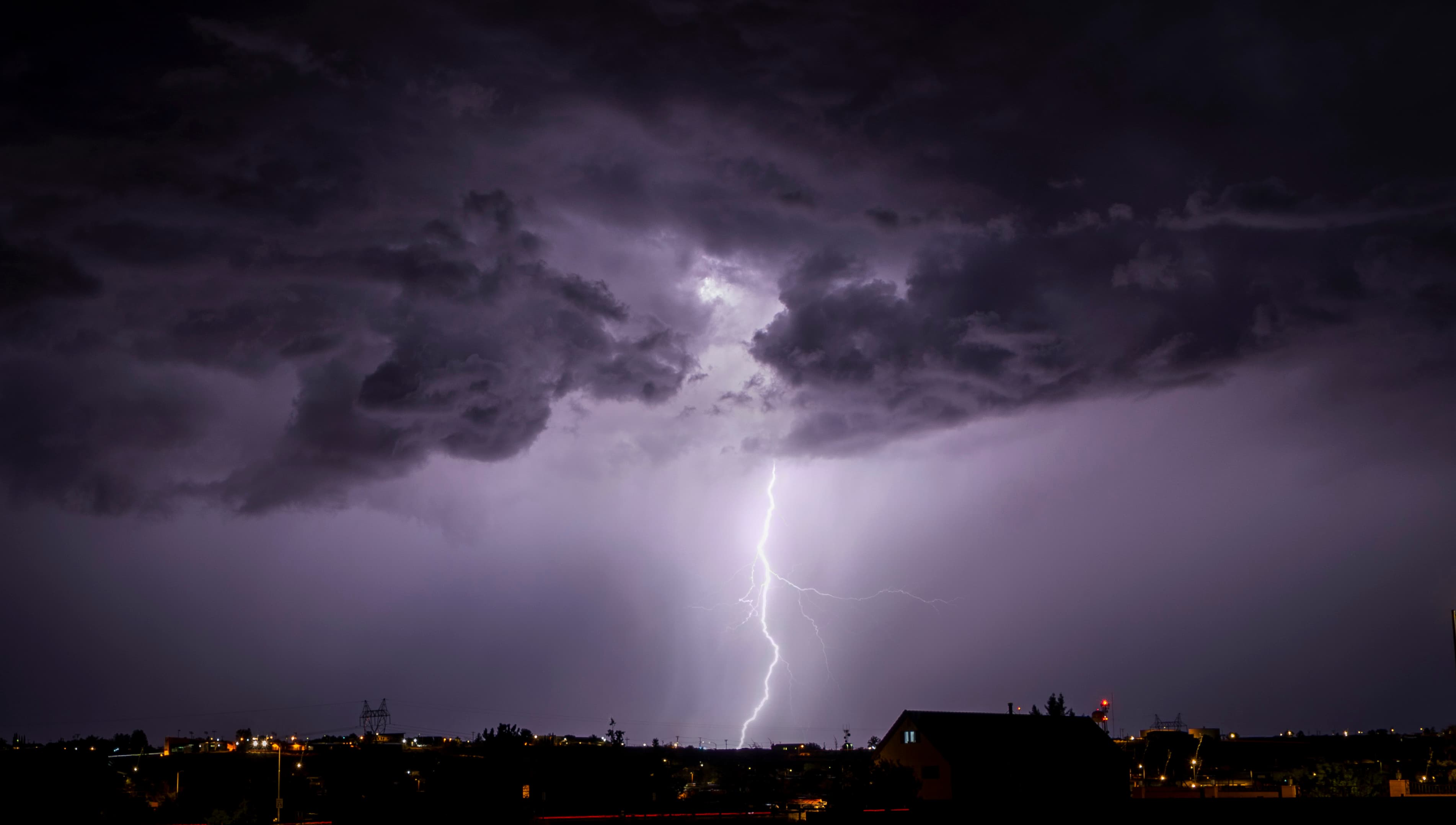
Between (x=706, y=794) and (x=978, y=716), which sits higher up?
(x=978, y=716)

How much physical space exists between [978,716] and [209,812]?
50.9 meters

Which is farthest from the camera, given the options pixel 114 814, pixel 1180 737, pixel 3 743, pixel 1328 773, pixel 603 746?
pixel 1180 737

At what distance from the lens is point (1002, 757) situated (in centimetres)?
7350

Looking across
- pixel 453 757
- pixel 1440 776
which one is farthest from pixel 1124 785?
pixel 453 757

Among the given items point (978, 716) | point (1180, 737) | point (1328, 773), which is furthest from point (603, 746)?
point (1180, 737)

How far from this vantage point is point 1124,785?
252 feet

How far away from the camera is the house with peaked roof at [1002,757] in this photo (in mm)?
71938

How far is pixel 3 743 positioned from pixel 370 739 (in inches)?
2868

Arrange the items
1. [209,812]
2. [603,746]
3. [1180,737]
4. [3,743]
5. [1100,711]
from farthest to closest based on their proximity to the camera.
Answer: [1180,737] → [603,746] → [3,743] → [1100,711] → [209,812]

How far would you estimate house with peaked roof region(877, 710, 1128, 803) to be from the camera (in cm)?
7194

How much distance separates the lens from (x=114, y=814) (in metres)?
62.6

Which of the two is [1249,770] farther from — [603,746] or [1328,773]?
[603,746]

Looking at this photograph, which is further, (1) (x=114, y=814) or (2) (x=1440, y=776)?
(2) (x=1440, y=776)

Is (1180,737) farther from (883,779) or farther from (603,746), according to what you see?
(883,779)
